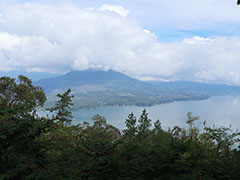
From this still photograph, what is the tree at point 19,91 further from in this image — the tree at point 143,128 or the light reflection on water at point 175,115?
the light reflection on water at point 175,115

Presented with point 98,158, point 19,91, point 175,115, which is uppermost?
point 19,91

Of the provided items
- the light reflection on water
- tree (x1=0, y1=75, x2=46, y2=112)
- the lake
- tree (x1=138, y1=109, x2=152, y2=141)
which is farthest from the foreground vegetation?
the lake

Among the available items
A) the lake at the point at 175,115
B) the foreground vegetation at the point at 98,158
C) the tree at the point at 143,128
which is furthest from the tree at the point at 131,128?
the lake at the point at 175,115

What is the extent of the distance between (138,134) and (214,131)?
208 centimetres

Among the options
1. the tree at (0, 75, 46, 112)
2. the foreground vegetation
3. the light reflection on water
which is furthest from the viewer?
the light reflection on water

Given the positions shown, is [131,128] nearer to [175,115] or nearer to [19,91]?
[19,91]

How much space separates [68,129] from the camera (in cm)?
538

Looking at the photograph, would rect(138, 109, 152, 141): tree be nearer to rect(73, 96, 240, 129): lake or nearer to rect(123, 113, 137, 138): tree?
rect(123, 113, 137, 138): tree

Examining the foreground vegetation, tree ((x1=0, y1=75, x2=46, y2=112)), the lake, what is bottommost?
the lake

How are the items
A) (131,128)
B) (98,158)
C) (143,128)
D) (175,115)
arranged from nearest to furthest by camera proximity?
(98,158) < (131,128) < (143,128) < (175,115)

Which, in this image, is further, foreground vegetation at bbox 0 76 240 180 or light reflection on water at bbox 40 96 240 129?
light reflection on water at bbox 40 96 240 129

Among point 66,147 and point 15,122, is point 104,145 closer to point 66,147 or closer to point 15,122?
point 66,147

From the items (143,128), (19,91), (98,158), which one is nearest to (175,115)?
(19,91)

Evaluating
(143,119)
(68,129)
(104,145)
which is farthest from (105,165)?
(143,119)
